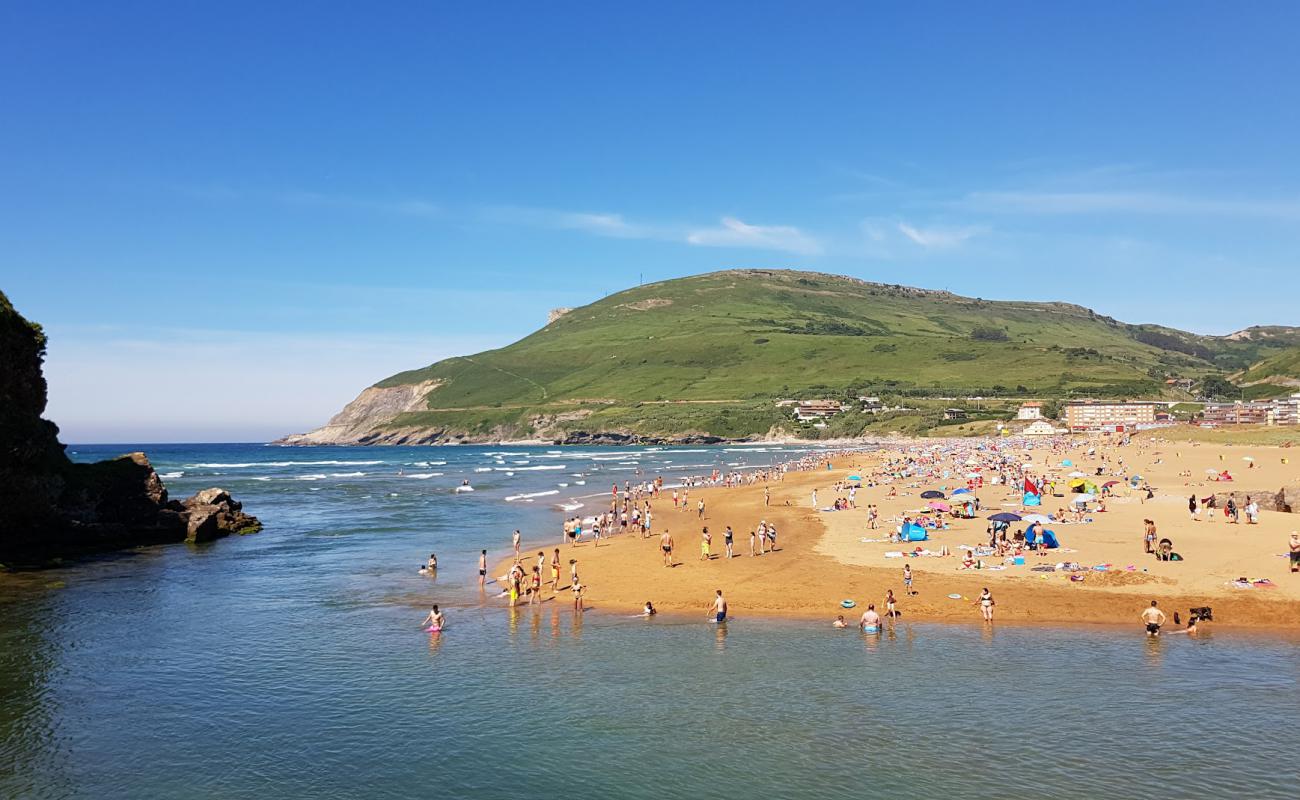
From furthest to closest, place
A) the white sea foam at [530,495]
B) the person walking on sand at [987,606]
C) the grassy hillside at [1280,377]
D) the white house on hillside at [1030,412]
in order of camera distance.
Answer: the grassy hillside at [1280,377], the white house on hillside at [1030,412], the white sea foam at [530,495], the person walking on sand at [987,606]

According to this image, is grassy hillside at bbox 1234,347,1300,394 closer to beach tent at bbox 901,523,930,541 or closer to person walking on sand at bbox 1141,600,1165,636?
beach tent at bbox 901,523,930,541

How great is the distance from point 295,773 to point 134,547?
37466 millimetres

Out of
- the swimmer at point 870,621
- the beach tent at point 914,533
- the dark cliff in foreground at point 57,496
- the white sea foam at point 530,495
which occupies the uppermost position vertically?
the dark cliff in foreground at point 57,496

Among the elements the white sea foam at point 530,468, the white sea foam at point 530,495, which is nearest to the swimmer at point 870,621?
the white sea foam at point 530,495

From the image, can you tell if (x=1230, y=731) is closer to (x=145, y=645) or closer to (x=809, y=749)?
(x=809, y=749)

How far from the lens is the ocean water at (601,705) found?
14203 millimetres

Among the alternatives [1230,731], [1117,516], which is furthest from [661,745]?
[1117,516]

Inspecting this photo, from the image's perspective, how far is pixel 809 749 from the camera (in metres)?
15.2

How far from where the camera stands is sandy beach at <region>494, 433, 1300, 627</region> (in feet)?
82.1

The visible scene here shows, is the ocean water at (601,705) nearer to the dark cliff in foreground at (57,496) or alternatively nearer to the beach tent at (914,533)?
the dark cliff in foreground at (57,496)

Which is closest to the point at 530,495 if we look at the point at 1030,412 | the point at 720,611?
the point at 720,611

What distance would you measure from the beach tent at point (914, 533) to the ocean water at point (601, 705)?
13.1 meters

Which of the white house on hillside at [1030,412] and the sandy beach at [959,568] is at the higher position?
the white house on hillside at [1030,412]

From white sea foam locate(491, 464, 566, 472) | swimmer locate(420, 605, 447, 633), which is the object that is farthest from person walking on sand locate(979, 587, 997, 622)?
white sea foam locate(491, 464, 566, 472)
